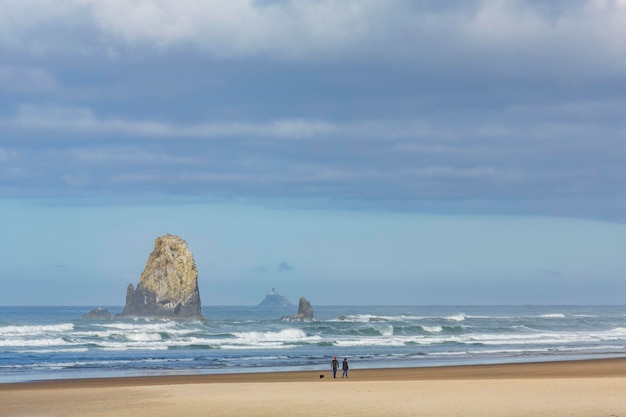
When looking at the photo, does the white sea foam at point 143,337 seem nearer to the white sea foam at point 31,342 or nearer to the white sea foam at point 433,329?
the white sea foam at point 31,342

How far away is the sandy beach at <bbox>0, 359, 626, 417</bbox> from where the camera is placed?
21.6 meters

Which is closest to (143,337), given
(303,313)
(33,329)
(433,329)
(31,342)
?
(31,342)

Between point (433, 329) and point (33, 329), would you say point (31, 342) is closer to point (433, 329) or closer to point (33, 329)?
point (33, 329)

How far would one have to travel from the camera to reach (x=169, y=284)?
99.9 metres

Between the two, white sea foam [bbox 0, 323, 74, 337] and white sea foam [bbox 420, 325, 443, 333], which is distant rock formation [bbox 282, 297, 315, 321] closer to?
white sea foam [bbox 420, 325, 443, 333]

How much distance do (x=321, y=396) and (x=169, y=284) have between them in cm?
7635

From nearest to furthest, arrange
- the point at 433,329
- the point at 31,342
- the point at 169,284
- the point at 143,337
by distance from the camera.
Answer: the point at 31,342 → the point at 143,337 → the point at 433,329 → the point at 169,284

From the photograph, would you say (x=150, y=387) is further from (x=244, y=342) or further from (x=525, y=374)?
(x=244, y=342)

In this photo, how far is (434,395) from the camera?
81.8 ft

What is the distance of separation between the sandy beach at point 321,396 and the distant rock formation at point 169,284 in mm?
64726

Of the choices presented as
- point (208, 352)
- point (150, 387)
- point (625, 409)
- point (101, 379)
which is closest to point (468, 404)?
point (625, 409)

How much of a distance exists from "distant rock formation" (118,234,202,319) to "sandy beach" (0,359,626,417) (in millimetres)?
64726

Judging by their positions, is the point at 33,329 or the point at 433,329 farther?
the point at 433,329

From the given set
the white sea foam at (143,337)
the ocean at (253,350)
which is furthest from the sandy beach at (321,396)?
the white sea foam at (143,337)
